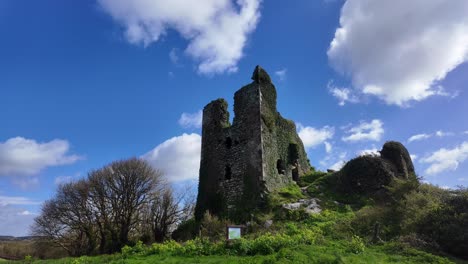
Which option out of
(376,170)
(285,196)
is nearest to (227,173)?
(285,196)

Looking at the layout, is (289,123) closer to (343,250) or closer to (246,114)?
(246,114)

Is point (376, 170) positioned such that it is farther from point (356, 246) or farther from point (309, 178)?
point (356, 246)

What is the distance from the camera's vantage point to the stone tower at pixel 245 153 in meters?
21.5

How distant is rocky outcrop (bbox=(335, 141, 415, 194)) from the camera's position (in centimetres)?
2159

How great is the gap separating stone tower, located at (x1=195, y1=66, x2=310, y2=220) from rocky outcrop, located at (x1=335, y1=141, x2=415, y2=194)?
408 cm

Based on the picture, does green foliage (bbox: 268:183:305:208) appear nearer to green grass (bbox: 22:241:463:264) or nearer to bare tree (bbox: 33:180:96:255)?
green grass (bbox: 22:241:463:264)

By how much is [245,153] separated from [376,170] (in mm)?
8445

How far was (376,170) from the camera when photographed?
2188 centimetres

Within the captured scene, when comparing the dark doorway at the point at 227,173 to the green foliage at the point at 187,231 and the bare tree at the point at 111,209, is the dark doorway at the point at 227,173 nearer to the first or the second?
the green foliage at the point at 187,231

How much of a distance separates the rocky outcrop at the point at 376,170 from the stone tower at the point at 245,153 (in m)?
4.08

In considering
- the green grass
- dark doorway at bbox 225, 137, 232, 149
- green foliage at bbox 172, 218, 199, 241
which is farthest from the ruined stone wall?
the green grass

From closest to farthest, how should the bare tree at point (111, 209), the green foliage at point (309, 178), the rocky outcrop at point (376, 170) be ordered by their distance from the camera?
the rocky outcrop at point (376, 170), the green foliage at point (309, 178), the bare tree at point (111, 209)

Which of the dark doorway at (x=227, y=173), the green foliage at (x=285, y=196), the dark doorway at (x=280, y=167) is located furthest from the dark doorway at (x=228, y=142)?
the green foliage at (x=285, y=196)

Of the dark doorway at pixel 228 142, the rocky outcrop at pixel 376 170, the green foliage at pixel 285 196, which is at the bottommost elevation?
the green foliage at pixel 285 196
